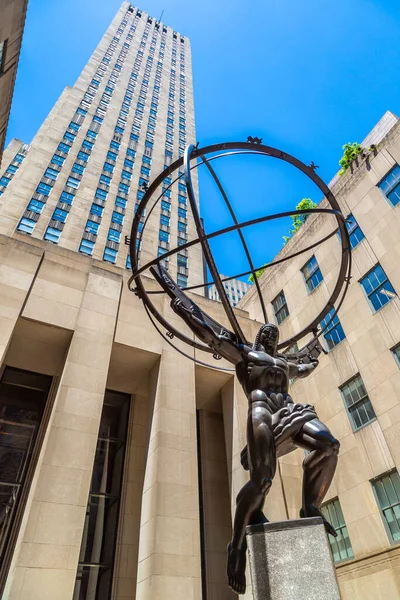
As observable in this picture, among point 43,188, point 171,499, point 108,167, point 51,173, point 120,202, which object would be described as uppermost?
point 108,167

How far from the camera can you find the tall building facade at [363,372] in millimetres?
15484

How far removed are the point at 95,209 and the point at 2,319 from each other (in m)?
27.8

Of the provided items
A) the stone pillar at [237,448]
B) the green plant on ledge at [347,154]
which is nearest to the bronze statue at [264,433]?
the stone pillar at [237,448]

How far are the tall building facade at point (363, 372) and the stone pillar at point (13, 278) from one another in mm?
13284

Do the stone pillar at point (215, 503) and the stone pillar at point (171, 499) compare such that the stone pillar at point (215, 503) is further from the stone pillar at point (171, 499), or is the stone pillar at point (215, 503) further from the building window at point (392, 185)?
the building window at point (392, 185)

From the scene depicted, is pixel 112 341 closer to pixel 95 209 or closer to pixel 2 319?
pixel 2 319

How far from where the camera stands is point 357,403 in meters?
18.3

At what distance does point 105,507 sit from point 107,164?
41488 mm

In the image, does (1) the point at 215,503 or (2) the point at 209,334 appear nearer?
(2) the point at 209,334

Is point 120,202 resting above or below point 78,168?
below

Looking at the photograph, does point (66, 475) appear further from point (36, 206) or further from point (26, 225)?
point (36, 206)

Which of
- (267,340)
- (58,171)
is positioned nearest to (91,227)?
(58,171)

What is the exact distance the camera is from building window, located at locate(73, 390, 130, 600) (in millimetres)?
16156

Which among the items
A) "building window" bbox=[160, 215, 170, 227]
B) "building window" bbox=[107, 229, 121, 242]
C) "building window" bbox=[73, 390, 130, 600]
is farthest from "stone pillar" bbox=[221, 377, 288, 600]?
"building window" bbox=[160, 215, 170, 227]
